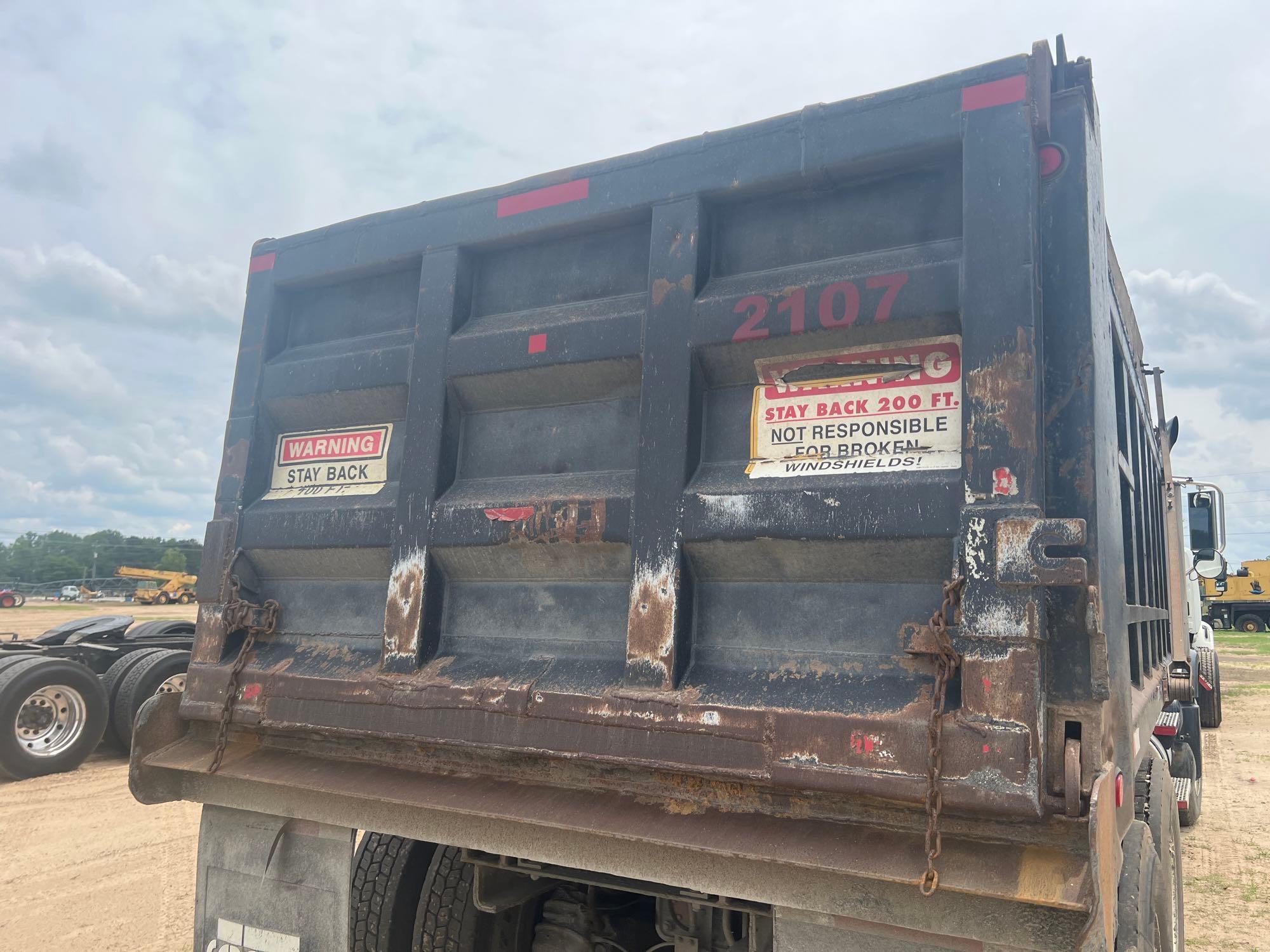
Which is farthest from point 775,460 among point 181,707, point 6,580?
point 6,580

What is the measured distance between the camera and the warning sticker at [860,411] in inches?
81.9

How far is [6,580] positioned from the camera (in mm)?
47781

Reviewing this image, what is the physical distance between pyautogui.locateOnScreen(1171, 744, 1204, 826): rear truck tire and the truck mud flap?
6118 mm

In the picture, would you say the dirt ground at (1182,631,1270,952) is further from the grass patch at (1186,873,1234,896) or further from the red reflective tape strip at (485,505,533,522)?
the red reflective tape strip at (485,505,533,522)

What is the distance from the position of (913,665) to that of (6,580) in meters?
57.8

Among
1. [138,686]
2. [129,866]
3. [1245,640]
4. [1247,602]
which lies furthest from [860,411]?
[1247,602]

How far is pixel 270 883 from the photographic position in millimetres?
2701

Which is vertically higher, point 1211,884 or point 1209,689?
point 1209,689

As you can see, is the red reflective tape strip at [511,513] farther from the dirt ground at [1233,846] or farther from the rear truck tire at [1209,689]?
the rear truck tire at [1209,689]

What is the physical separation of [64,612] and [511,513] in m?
42.0

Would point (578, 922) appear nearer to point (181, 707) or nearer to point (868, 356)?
point (181, 707)

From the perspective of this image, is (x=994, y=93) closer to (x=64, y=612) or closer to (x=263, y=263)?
(x=263, y=263)

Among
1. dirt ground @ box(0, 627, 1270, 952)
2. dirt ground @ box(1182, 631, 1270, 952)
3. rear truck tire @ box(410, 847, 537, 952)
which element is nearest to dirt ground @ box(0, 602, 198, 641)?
dirt ground @ box(0, 627, 1270, 952)

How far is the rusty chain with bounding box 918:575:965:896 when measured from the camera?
1778 mm
